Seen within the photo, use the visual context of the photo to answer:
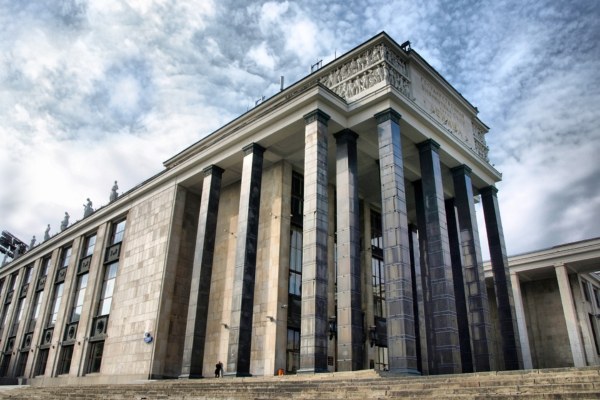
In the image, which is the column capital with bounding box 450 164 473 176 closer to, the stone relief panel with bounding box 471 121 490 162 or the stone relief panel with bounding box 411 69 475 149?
the stone relief panel with bounding box 411 69 475 149

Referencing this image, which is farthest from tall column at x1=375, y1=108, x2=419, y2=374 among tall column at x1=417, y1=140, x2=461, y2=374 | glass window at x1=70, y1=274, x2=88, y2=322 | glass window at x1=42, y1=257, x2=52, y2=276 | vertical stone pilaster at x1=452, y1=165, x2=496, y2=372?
glass window at x1=42, y1=257, x2=52, y2=276

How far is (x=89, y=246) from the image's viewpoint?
40.8 metres

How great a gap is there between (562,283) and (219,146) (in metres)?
28.8

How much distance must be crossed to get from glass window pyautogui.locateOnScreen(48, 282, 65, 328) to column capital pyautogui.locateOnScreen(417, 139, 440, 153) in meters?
33.0

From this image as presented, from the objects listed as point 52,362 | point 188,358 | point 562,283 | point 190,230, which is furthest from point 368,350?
point 52,362

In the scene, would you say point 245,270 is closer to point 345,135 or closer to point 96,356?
point 345,135

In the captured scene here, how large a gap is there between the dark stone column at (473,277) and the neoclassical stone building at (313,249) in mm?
84

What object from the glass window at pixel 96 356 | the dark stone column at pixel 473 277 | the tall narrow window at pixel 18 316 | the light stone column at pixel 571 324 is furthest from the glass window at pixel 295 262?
the tall narrow window at pixel 18 316

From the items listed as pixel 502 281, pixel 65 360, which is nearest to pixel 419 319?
pixel 502 281

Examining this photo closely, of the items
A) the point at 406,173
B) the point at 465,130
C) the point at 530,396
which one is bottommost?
the point at 530,396

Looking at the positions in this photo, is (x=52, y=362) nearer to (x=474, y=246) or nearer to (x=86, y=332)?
(x=86, y=332)

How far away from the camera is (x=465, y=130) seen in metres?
30.9

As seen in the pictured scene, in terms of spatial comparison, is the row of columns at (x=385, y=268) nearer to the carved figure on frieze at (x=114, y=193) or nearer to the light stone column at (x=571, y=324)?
the light stone column at (x=571, y=324)

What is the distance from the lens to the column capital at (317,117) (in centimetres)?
2367
